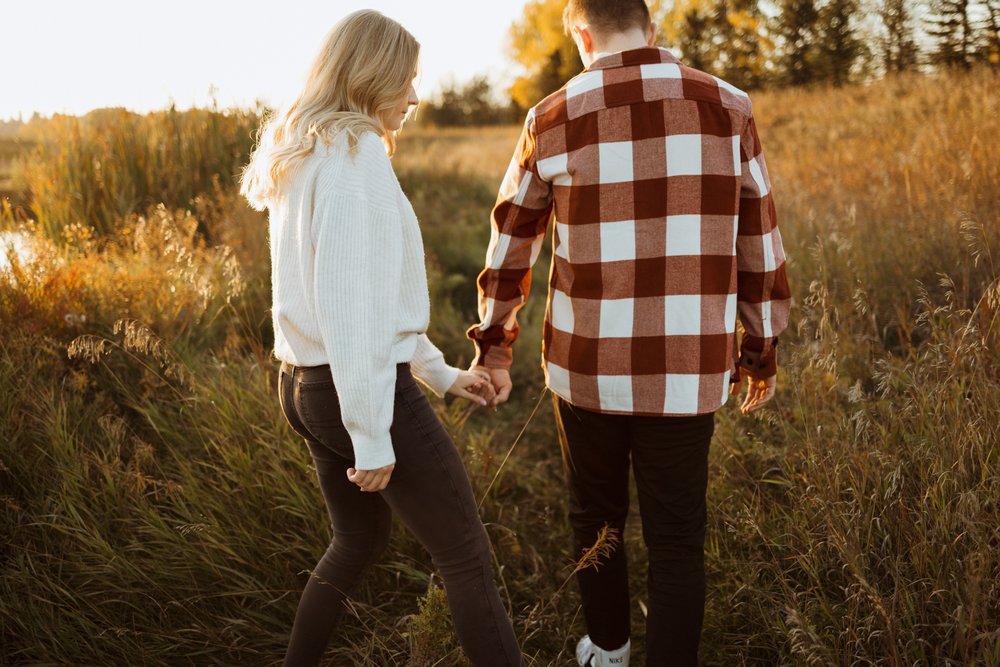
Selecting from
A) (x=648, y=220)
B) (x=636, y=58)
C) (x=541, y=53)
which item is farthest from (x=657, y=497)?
(x=541, y=53)

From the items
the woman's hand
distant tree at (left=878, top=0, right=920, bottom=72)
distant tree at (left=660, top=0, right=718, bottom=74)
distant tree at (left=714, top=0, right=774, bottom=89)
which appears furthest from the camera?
distant tree at (left=660, top=0, right=718, bottom=74)

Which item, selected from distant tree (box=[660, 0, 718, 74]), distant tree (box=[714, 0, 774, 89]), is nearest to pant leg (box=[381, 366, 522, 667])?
distant tree (box=[714, 0, 774, 89])

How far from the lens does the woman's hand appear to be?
1.95m

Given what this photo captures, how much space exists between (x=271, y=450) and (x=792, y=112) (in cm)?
1045

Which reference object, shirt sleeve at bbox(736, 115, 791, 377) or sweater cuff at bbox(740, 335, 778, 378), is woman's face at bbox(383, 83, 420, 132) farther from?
sweater cuff at bbox(740, 335, 778, 378)

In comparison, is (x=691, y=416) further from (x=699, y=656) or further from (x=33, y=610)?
(x=33, y=610)

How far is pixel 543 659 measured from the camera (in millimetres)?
2240

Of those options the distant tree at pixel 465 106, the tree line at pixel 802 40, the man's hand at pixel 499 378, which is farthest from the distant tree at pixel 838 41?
the distant tree at pixel 465 106

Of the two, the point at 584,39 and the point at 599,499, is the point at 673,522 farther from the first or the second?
the point at 584,39

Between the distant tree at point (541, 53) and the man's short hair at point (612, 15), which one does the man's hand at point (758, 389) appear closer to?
the man's short hair at point (612, 15)

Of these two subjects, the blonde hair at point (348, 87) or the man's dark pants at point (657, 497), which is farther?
the man's dark pants at point (657, 497)

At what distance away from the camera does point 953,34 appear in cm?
683

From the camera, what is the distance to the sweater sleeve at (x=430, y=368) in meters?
1.88

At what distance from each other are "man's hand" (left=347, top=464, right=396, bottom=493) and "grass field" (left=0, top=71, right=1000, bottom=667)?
2.07ft
